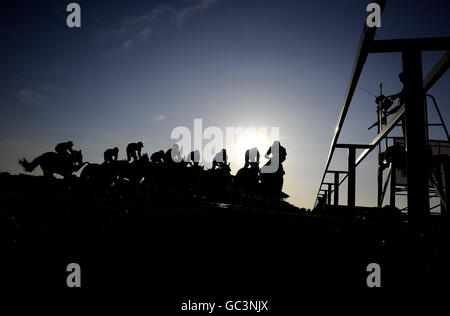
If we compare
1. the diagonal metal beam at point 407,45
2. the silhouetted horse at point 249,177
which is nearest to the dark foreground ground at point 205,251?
the diagonal metal beam at point 407,45

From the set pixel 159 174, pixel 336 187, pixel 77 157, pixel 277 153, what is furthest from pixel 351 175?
pixel 77 157

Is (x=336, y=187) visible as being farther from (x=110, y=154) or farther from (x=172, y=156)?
(x=110, y=154)

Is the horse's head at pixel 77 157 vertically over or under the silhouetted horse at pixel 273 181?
over

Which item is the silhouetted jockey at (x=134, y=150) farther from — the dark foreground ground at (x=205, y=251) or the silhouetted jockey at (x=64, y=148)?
the dark foreground ground at (x=205, y=251)

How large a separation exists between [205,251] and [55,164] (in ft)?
22.3

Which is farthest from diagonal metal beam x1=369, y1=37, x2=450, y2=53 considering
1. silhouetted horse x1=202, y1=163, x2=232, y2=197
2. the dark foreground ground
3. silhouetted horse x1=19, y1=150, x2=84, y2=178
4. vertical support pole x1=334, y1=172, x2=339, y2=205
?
silhouetted horse x1=19, y1=150, x2=84, y2=178

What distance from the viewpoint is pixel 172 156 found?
7973 millimetres

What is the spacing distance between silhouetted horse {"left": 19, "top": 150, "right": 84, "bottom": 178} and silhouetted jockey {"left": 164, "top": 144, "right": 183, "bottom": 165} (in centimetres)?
273

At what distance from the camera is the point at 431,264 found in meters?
1.23

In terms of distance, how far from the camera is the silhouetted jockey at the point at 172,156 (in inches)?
312

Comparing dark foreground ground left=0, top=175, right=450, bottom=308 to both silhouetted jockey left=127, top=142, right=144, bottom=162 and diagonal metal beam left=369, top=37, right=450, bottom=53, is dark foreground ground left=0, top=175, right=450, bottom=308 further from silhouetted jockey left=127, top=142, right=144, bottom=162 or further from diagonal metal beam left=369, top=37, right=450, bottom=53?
silhouetted jockey left=127, top=142, right=144, bottom=162

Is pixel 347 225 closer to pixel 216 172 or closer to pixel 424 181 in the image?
pixel 424 181

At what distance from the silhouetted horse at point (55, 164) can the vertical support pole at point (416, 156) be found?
843 centimetres

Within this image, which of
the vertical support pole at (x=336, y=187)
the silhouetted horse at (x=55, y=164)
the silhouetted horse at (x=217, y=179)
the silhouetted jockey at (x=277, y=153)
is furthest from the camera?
the vertical support pole at (x=336, y=187)
